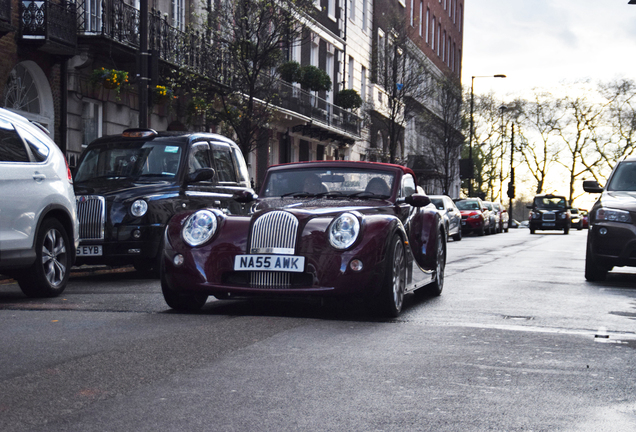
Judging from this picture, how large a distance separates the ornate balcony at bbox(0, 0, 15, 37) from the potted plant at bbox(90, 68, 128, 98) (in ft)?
9.10

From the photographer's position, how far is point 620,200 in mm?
12133

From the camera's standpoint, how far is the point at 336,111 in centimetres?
4016

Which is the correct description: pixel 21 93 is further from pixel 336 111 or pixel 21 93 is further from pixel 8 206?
pixel 336 111

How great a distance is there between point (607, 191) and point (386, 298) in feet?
21.7

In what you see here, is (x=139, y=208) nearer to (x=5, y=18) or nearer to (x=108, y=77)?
(x=5, y=18)

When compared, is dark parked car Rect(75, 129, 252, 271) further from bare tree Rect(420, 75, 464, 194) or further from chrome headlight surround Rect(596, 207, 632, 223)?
bare tree Rect(420, 75, 464, 194)

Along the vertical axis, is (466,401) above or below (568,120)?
below

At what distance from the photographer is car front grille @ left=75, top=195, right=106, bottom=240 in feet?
36.8

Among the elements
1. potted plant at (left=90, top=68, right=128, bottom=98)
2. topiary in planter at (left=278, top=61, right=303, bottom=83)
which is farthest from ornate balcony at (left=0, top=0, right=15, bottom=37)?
topiary in planter at (left=278, top=61, right=303, bottom=83)

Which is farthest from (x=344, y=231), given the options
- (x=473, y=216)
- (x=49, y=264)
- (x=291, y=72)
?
(x=473, y=216)

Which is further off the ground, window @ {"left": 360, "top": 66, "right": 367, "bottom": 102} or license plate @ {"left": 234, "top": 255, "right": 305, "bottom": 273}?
window @ {"left": 360, "top": 66, "right": 367, "bottom": 102}

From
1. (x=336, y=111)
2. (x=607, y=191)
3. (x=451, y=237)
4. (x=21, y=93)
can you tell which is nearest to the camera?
(x=607, y=191)

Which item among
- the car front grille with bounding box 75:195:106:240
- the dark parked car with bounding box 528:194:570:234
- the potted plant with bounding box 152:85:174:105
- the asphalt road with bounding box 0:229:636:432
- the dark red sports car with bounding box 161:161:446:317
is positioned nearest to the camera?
the asphalt road with bounding box 0:229:636:432

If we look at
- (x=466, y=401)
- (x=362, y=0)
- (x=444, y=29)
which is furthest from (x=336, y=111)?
(x=466, y=401)
